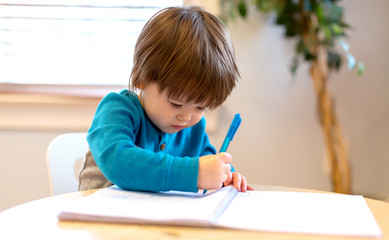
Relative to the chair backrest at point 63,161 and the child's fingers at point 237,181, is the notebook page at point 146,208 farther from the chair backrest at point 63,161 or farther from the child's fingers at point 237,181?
the chair backrest at point 63,161

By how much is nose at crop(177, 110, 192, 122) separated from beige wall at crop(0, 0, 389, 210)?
1057 millimetres

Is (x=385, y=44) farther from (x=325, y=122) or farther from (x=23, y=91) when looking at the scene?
(x=23, y=91)

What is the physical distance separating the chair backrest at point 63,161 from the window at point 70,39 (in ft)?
2.66

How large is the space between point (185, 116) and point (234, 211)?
0.29 metres

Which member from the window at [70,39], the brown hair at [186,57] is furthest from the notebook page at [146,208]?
the window at [70,39]

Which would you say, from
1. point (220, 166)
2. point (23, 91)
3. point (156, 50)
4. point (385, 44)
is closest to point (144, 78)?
point (156, 50)

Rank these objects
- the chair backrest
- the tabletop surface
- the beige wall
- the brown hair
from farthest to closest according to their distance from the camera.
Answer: the beige wall → the chair backrest → the brown hair → the tabletop surface

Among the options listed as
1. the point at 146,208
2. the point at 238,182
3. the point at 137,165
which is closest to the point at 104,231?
the point at 146,208

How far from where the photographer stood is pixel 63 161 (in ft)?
3.58

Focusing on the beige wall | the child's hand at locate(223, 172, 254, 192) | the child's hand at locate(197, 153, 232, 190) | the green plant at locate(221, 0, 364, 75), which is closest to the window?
the beige wall

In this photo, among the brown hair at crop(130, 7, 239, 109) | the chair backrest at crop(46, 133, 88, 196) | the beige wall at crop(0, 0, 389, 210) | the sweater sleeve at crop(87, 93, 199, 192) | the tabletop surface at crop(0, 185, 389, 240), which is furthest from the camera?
the beige wall at crop(0, 0, 389, 210)

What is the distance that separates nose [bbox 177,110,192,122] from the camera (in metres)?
0.86

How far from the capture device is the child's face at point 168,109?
0.85 m

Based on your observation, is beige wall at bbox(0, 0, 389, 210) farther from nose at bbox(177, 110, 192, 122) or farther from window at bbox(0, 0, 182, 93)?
nose at bbox(177, 110, 192, 122)
